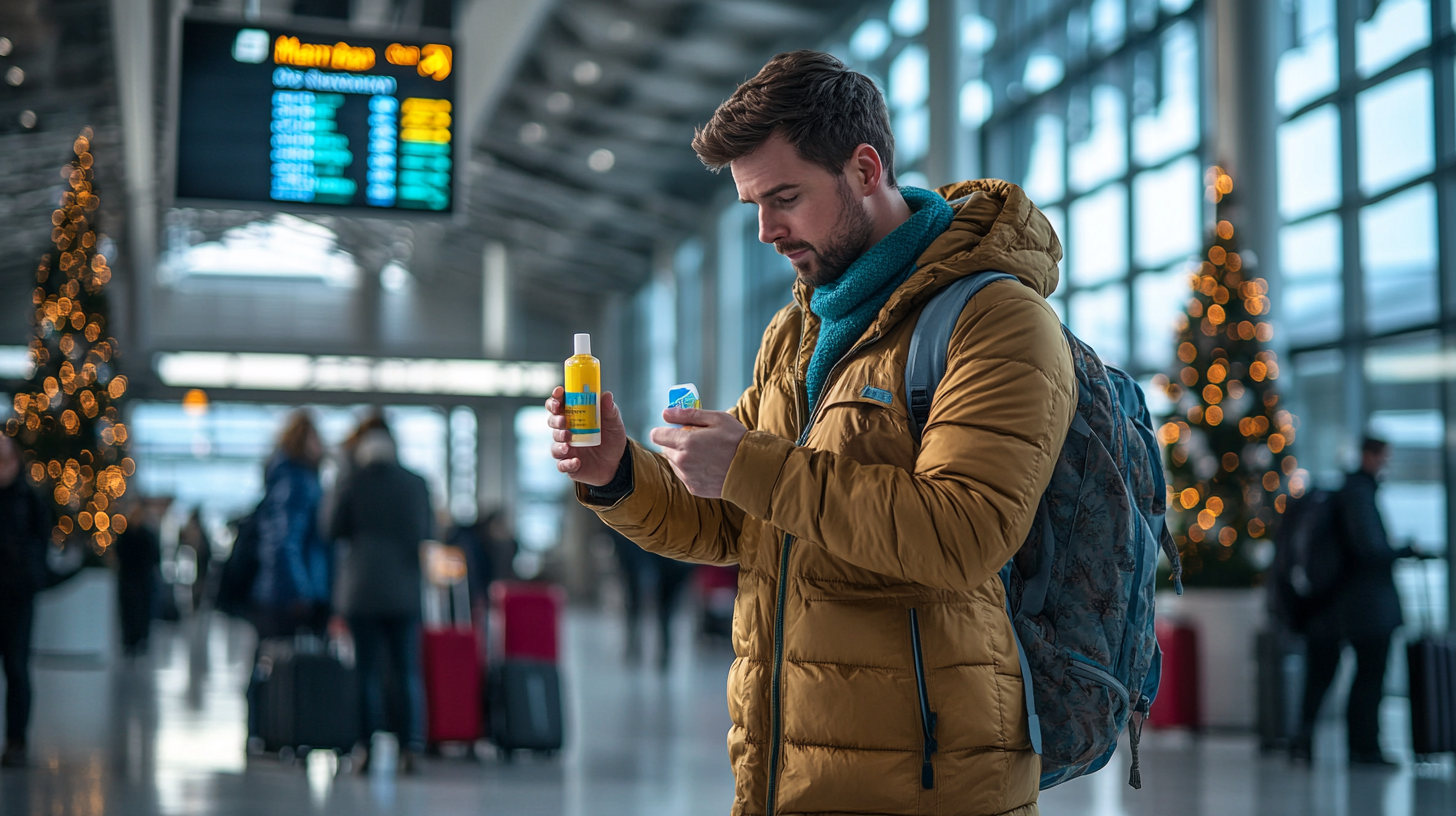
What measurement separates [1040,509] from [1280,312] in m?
10.6

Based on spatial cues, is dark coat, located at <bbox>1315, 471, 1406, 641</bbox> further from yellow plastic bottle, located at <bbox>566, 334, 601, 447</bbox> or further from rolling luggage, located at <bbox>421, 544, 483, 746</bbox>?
yellow plastic bottle, located at <bbox>566, 334, 601, 447</bbox>

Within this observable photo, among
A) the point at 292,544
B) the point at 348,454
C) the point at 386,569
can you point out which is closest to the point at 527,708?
the point at 386,569

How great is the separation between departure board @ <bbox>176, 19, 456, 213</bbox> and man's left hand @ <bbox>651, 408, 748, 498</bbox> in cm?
508

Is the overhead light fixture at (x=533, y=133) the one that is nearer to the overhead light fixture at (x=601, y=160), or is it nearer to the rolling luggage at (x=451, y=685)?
the overhead light fixture at (x=601, y=160)

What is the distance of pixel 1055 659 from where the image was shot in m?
1.82

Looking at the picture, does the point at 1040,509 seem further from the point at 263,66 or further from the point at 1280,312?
the point at 1280,312

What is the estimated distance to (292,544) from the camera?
25.1ft

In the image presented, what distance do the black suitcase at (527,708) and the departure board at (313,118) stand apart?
8.32 feet

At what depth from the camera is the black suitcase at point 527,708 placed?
7426 millimetres

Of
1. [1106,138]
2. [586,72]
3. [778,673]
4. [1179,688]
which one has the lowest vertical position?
[1179,688]

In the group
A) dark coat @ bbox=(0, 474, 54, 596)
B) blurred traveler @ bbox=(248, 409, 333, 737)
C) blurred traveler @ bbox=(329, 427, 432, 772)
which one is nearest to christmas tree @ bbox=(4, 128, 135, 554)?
blurred traveler @ bbox=(248, 409, 333, 737)

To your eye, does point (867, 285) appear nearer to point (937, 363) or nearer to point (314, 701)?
point (937, 363)

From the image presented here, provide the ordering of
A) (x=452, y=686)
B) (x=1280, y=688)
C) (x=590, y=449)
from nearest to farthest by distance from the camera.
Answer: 1. (x=590, y=449)
2. (x=452, y=686)
3. (x=1280, y=688)

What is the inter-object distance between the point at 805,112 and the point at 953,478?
0.53 m
